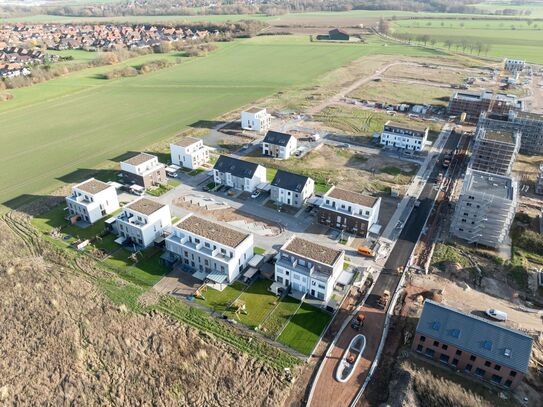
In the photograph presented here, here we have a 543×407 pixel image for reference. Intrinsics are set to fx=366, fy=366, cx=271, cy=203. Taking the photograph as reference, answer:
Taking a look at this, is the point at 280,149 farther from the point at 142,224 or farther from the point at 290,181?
the point at 142,224

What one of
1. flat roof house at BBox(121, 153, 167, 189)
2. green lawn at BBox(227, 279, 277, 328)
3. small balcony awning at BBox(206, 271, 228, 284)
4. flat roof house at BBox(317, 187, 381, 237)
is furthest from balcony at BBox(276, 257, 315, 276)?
flat roof house at BBox(121, 153, 167, 189)

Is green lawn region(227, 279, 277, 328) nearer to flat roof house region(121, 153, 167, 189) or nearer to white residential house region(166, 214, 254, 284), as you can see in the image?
white residential house region(166, 214, 254, 284)

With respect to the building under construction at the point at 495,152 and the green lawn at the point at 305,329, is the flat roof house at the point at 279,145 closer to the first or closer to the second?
the building under construction at the point at 495,152

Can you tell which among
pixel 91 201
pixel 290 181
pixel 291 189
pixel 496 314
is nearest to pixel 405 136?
pixel 290 181

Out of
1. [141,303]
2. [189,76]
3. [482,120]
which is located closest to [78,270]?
[141,303]

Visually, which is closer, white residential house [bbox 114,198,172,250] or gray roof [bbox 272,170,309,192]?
white residential house [bbox 114,198,172,250]

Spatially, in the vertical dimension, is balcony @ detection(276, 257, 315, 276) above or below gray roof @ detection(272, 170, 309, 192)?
below
